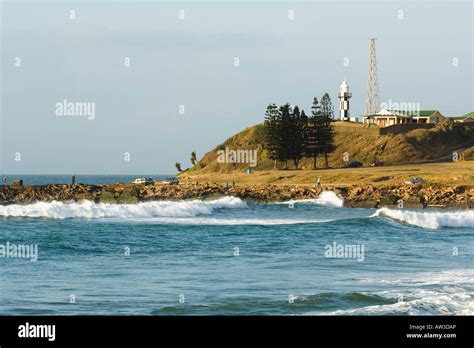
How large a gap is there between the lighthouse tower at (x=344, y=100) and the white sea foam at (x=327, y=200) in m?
51.4

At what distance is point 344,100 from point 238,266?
Answer: 98185mm

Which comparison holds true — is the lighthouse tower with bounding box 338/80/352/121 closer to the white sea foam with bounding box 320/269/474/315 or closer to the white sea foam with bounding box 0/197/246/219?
the white sea foam with bounding box 0/197/246/219

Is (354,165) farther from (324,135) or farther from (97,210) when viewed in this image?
(97,210)

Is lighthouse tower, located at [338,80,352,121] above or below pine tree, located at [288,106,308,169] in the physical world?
above

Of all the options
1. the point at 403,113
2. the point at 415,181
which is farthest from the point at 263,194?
the point at 403,113

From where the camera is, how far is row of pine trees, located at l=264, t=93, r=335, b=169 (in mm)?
97500

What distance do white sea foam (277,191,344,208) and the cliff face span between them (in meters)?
26.7

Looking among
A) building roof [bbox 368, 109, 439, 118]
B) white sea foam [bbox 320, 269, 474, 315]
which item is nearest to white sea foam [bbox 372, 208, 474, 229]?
white sea foam [bbox 320, 269, 474, 315]

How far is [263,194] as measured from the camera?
74.6m

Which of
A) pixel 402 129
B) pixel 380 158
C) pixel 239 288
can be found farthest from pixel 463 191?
pixel 239 288

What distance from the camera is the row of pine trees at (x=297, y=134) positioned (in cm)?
9750

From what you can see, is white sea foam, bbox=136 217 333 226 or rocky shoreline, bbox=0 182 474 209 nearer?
white sea foam, bbox=136 217 333 226
